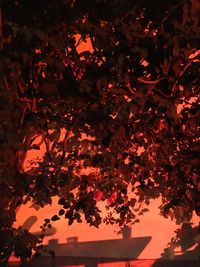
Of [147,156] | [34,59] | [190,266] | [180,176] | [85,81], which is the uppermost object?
[34,59]

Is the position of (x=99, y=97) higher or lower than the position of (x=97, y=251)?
higher

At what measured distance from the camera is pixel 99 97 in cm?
340

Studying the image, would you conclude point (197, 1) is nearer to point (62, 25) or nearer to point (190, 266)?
point (62, 25)

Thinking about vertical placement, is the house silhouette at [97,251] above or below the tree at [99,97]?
below

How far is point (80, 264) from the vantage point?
437 centimetres

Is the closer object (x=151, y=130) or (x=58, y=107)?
(x=58, y=107)

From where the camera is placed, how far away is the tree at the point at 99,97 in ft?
10.4

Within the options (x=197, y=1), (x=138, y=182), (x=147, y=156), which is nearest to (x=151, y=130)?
(x=147, y=156)

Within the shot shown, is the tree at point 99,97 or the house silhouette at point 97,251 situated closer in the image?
the tree at point 99,97

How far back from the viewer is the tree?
317 cm

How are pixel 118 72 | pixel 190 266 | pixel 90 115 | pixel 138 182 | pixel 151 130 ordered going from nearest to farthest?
pixel 118 72 → pixel 90 115 → pixel 151 130 → pixel 138 182 → pixel 190 266

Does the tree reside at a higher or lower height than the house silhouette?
higher

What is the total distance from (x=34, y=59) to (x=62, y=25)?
0.33m

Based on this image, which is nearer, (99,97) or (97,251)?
(99,97)
